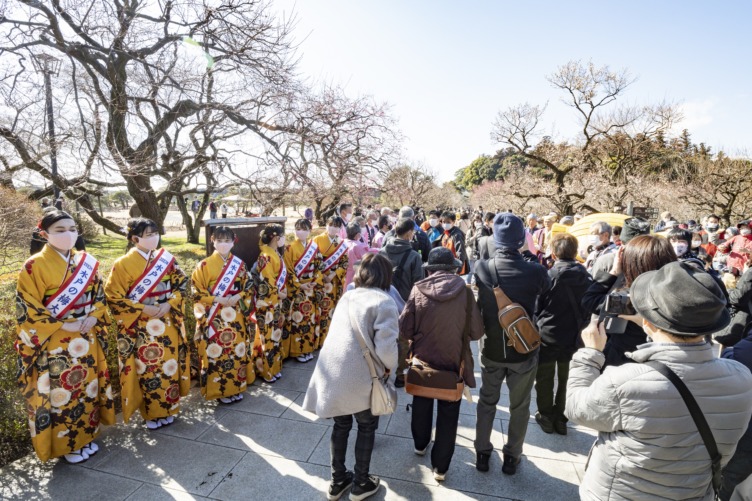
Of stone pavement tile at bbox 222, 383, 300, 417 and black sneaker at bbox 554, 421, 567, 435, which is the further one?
→ stone pavement tile at bbox 222, 383, 300, 417

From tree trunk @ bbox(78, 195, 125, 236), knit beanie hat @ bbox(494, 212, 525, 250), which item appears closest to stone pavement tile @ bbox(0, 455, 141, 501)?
knit beanie hat @ bbox(494, 212, 525, 250)

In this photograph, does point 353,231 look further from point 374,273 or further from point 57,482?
point 57,482

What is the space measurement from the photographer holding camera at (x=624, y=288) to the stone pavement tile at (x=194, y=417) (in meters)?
3.63

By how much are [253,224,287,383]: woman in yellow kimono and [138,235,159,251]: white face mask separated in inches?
49.4

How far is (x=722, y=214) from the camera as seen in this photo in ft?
52.4

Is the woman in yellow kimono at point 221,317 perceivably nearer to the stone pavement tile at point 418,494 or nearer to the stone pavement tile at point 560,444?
the stone pavement tile at point 418,494

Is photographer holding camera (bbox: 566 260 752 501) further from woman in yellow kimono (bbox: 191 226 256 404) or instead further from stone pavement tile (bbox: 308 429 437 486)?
woman in yellow kimono (bbox: 191 226 256 404)

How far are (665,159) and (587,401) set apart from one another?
26329 millimetres

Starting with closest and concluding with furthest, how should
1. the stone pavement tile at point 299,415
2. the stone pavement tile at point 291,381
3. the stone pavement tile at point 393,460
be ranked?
the stone pavement tile at point 393,460
the stone pavement tile at point 299,415
the stone pavement tile at point 291,381

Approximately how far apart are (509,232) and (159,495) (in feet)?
10.8

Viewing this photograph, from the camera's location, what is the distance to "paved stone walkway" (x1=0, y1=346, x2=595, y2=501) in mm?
2842

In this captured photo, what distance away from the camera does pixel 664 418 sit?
1430 mm

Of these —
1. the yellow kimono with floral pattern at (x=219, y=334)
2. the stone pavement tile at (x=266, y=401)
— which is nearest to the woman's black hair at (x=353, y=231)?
the yellow kimono with floral pattern at (x=219, y=334)

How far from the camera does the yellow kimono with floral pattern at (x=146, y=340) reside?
3.41 metres
